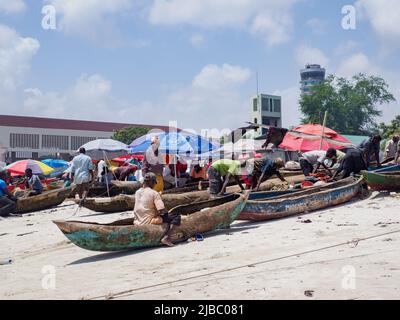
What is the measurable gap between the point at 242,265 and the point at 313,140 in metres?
12.7

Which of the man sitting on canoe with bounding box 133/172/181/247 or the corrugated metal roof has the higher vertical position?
the corrugated metal roof

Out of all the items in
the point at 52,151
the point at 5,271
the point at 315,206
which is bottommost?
the point at 5,271

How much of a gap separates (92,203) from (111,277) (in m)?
6.41

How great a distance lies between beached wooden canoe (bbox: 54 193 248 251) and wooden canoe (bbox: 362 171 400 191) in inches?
148

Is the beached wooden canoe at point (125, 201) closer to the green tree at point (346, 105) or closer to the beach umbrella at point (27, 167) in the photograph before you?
the beach umbrella at point (27, 167)

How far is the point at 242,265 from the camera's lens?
20.4 ft

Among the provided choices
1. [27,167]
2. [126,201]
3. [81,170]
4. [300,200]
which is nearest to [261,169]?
[300,200]

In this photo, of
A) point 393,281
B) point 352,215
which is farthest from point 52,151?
point 393,281

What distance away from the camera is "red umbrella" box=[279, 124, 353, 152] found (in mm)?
17797

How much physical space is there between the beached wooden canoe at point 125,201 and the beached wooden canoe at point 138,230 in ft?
8.76

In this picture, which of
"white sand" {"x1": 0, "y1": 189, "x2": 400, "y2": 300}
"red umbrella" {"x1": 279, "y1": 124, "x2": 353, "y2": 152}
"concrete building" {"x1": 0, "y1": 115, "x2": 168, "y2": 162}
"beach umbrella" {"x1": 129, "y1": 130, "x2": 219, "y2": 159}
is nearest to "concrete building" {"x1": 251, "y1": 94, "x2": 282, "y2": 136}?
"concrete building" {"x1": 0, "y1": 115, "x2": 168, "y2": 162}

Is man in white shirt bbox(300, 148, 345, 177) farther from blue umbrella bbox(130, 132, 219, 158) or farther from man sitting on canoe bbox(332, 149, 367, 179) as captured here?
blue umbrella bbox(130, 132, 219, 158)

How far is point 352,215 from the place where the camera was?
9.75 metres
